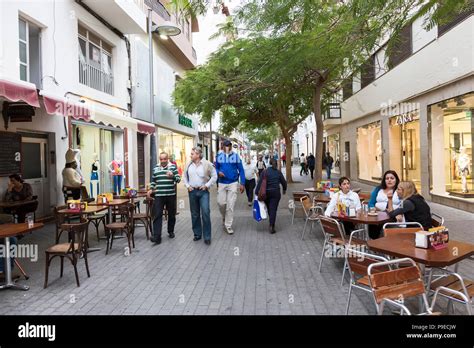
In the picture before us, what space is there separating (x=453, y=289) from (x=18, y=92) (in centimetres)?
661

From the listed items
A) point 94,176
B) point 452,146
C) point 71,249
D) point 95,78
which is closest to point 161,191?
point 71,249

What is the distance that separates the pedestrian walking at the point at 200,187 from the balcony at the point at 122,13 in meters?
7.58

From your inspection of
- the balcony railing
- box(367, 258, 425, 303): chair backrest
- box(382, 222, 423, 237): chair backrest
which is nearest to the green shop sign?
the balcony railing

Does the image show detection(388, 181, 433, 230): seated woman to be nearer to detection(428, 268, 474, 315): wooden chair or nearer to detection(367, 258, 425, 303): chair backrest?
detection(428, 268, 474, 315): wooden chair

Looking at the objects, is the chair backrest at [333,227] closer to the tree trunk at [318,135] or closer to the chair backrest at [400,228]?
the chair backrest at [400,228]

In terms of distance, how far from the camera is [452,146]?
1198cm

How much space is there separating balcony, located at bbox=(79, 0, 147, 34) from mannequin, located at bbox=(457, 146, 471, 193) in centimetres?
1199

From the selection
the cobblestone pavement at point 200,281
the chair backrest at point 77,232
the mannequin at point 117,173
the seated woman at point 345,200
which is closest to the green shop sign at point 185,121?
the mannequin at point 117,173

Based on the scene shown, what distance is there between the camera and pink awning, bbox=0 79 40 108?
226 inches

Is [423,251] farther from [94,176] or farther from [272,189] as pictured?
[94,176]

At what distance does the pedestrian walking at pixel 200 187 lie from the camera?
7.64m

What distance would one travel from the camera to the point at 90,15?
12609mm
